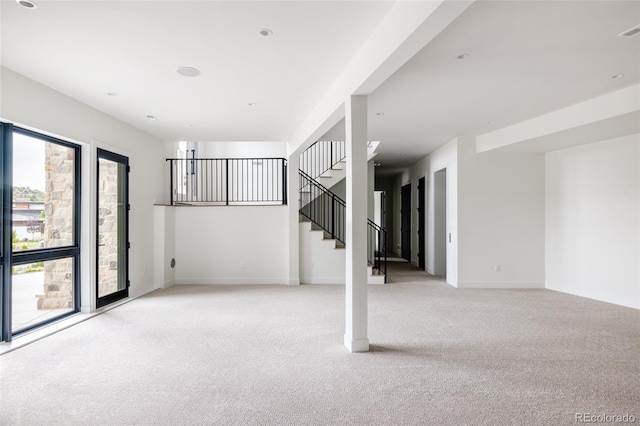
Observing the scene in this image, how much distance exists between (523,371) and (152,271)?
20.5 ft

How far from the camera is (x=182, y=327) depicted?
452cm

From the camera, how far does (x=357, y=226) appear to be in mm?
3771

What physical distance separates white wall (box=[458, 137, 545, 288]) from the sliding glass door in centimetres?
639

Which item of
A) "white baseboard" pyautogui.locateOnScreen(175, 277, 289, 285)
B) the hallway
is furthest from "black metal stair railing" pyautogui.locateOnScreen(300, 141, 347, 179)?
"white baseboard" pyautogui.locateOnScreen(175, 277, 289, 285)

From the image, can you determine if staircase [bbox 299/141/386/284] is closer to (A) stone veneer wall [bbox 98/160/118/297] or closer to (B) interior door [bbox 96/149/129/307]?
(B) interior door [bbox 96/149/129/307]

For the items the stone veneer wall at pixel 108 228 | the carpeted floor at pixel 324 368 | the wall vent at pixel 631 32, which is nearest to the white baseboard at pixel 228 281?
the stone veneer wall at pixel 108 228

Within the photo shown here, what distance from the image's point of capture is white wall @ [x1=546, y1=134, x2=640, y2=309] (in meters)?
5.63

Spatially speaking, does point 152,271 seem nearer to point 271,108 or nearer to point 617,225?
point 271,108

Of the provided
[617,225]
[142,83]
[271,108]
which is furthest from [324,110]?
[617,225]

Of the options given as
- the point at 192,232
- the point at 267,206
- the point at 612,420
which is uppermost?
the point at 267,206

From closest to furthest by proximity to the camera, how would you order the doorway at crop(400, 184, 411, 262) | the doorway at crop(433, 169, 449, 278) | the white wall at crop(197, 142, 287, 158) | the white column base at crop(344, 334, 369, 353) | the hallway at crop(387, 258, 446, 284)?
the white column base at crop(344, 334, 369, 353) < the hallway at crop(387, 258, 446, 284) < the doorway at crop(433, 169, 449, 278) < the white wall at crop(197, 142, 287, 158) < the doorway at crop(400, 184, 411, 262)

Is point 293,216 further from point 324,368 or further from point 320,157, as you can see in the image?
point 324,368

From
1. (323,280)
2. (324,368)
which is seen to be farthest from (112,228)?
(324,368)

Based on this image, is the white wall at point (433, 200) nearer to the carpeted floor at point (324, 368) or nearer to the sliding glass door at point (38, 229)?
the carpeted floor at point (324, 368)
